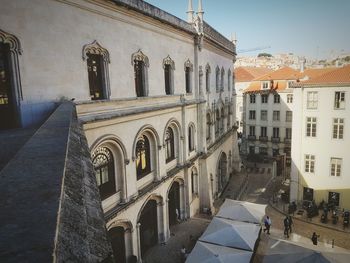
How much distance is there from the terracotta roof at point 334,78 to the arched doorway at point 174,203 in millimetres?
15394

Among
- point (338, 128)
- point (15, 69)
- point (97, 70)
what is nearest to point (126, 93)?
point (97, 70)

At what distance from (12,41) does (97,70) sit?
14.3 ft

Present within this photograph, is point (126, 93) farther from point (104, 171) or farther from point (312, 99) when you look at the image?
point (312, 99)

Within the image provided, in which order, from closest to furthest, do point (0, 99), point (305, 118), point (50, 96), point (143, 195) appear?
point (0, 99) → point (50, 96) → point (143, 195) → point (305, 118)

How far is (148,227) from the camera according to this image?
1788cm

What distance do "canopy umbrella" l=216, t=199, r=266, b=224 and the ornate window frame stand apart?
14.5m

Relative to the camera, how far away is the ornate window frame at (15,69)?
8.88 m

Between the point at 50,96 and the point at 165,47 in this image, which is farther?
the point at 165,47

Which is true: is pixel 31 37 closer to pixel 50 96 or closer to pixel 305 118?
pixel 50 96

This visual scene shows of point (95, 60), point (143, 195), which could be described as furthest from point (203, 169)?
point (95, 60)

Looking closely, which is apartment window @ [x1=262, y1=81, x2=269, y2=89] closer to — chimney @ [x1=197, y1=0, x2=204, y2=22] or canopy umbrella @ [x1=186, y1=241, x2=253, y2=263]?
chimney @ [x1=197, y1=0, x2=204, y2=22]

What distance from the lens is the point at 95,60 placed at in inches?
507

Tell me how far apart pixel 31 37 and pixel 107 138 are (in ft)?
17.6

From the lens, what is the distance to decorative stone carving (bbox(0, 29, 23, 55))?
28.4 feet
